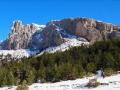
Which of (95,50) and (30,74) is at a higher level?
(95,50)

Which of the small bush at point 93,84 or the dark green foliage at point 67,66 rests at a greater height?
the dark green foliage at point 67,66

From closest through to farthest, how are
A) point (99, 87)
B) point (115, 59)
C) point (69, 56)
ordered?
point (99, 87) → point (115, 59) → point (69, 56)

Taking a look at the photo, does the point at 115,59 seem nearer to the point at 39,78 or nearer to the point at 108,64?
the point at 108,64

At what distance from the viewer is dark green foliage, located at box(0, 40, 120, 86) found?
8162 cm

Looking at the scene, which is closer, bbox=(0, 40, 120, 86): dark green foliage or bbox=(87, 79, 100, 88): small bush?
bbox=(87, 79, 100, 88): small bush

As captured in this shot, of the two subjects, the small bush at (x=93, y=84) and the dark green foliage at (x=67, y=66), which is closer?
the small bush at (x=93, y=84)

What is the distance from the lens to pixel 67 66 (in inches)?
3378

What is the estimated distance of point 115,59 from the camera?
91.2 m

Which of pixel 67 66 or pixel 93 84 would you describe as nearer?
pixel 93 84

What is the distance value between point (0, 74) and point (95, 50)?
3610 centimetres

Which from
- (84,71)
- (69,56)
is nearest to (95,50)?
(69,56)

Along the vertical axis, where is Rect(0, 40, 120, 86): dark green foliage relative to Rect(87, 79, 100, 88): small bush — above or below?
above

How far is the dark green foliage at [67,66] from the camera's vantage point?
3214 inches

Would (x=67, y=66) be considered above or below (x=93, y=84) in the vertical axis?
above
